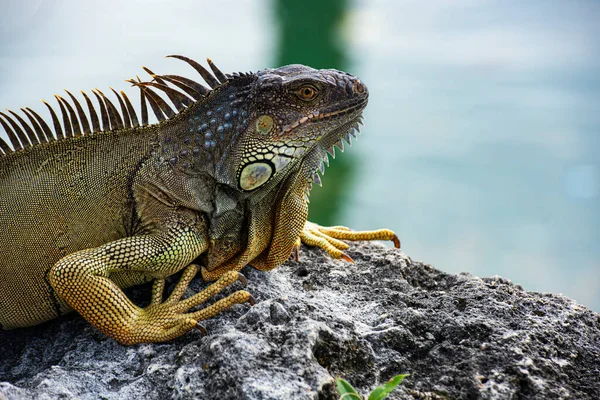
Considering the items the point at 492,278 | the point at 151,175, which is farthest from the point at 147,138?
the point at 492,278

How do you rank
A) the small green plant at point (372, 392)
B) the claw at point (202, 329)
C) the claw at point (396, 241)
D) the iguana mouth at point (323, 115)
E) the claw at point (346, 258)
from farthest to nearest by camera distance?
the claw at point (396, 241) < the claw at point (346, 258) < the iguana mouth at point (323, 115) < the claw at point (202, 329) < the small green plant at point (372, 392)

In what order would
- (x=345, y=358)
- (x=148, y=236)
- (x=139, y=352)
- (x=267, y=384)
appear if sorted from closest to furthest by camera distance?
(x=267, y=384), (x=345, y=358), (x=139, y=352), (x=148, y=236)

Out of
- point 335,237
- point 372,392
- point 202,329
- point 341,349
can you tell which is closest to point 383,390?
point 372,392

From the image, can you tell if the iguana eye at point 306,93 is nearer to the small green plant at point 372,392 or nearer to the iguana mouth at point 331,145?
the iguana mouth at point 331,145

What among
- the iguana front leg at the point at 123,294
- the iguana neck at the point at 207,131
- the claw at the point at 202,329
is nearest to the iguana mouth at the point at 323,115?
the iguana neck at the point at 207,131

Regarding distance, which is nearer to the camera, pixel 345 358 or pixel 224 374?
pixel 224 374

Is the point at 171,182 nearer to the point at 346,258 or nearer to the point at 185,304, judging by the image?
the point at 185,304

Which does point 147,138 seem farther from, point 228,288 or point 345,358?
point 345,358

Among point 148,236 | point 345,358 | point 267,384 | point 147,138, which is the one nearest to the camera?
point 267,384
